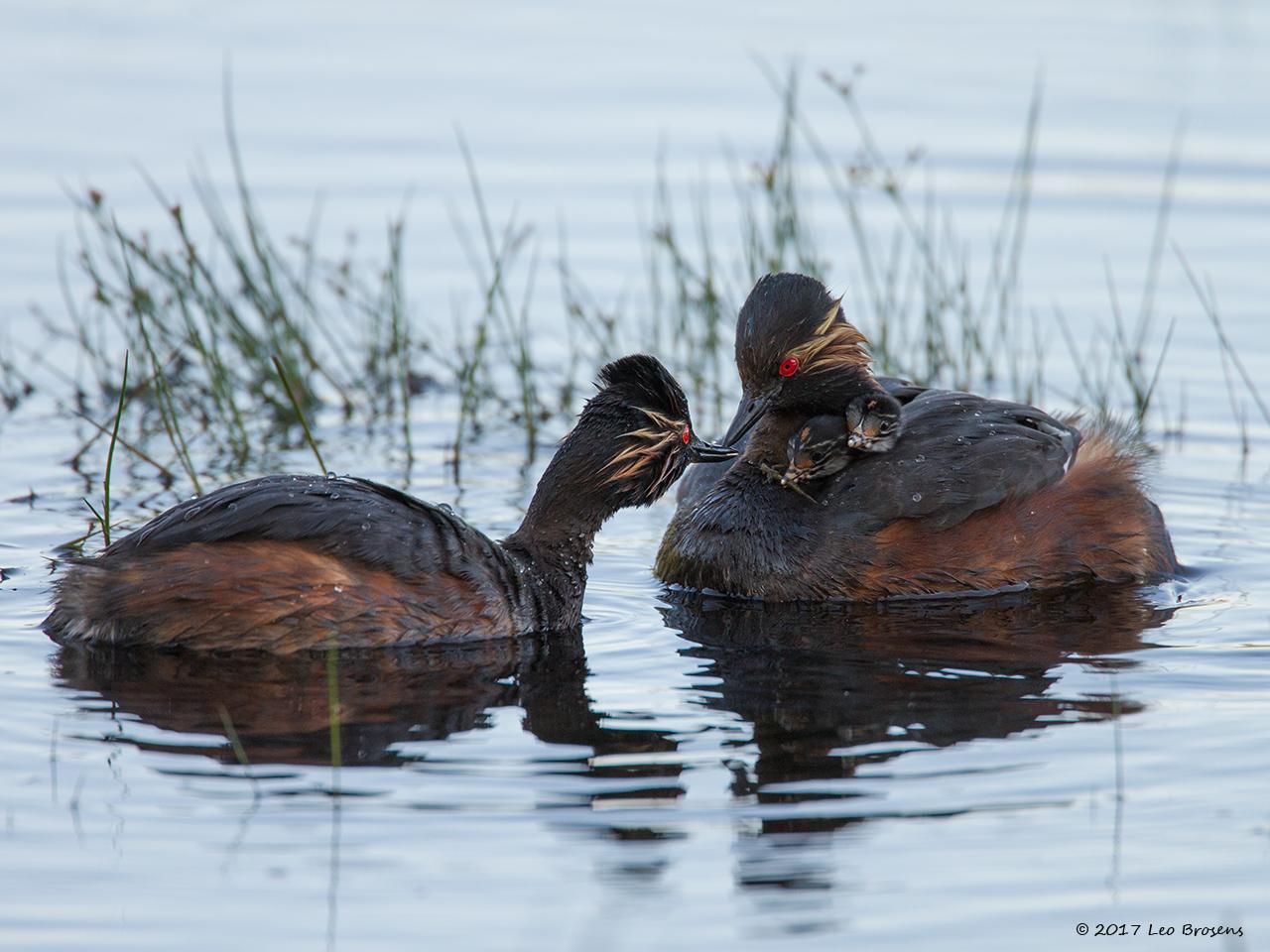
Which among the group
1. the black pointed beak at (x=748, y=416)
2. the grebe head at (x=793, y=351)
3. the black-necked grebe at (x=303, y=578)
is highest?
the grebe head at (x=793, y=351)

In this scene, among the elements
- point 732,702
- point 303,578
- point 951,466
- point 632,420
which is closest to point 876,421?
point 951,466

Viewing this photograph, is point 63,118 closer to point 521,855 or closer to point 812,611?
point 812,611

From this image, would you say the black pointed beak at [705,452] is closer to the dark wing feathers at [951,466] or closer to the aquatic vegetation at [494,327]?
the dark wing feathers at [951,466]

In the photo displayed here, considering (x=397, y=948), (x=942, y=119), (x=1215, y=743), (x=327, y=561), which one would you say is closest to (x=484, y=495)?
(x=327, y=561)

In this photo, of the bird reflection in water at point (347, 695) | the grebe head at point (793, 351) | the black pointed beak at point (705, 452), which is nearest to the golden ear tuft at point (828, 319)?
the grebe head at point (793, 351)

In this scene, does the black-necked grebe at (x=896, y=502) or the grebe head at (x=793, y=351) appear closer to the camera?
the black-necked grebe at (x=896, y=502)

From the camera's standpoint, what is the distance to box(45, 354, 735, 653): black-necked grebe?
23.5ft

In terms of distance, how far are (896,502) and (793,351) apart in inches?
33.3

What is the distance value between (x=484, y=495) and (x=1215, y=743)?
4.42 meters

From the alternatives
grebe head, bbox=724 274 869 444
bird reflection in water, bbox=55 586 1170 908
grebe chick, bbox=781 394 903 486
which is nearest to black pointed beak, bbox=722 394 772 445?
grebe head, bbox=724 274 869 444

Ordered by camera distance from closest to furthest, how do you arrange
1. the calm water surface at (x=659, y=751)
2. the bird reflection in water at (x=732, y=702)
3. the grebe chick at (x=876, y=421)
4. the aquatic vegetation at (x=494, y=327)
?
1. the calm water surface at (x=659, y=751)
2. the bird reflection in water at (x=732, y=702)
3. the grebe chick at (x=876, y=421)
4. the aquatic vegetation at (x=494, y=327)

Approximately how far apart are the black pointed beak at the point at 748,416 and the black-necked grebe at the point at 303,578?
1038mm

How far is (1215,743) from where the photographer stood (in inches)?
254

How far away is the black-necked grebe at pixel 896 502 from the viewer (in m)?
8.59
